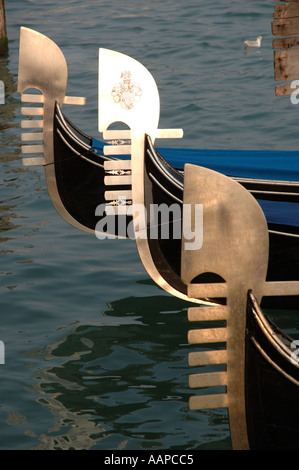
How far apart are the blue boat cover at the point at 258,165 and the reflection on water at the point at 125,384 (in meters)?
0.80

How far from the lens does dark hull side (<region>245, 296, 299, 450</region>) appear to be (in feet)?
9.28

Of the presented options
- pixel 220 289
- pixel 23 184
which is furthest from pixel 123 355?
pixel 23 184

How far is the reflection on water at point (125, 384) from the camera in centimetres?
363

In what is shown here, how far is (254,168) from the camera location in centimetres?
463

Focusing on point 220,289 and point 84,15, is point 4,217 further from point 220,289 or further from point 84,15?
point 84,15

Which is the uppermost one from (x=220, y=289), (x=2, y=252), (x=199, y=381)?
(x=220, y=289)

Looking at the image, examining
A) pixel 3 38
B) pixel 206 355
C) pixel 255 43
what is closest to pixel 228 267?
pixel 206 355

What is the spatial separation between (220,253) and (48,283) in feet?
8.46

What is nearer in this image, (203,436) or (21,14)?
(203,436)

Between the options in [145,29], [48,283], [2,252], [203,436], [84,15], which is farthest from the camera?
[84,15]

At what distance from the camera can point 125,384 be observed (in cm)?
404

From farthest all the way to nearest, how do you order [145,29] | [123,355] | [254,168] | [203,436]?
[145,29] < [254,168] < [123,355] < [203,436]

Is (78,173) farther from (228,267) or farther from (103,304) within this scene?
(228,267)

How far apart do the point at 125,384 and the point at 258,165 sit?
57.5 inches
